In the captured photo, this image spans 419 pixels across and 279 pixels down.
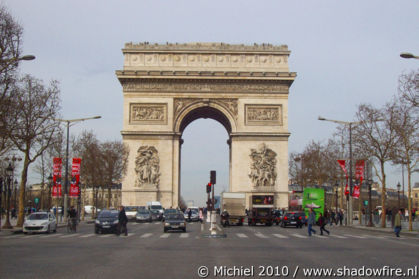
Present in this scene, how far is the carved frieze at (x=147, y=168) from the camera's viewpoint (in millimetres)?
62000

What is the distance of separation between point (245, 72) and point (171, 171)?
1266cm

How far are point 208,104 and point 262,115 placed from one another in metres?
5.71

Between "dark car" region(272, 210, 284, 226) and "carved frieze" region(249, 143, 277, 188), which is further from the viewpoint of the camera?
"carved frieze" region(249, 143, 277, 188)

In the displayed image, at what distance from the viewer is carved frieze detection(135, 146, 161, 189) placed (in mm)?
62000

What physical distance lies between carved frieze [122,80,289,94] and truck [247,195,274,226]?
15973mm

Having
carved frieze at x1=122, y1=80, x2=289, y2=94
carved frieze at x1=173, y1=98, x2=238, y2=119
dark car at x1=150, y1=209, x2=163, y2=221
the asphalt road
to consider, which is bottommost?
dark car at x1=150, y1=209, x2=163, y2=221

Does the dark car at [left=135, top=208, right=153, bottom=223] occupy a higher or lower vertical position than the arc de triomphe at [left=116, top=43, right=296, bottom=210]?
lower

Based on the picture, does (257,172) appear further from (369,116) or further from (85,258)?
(85,258)

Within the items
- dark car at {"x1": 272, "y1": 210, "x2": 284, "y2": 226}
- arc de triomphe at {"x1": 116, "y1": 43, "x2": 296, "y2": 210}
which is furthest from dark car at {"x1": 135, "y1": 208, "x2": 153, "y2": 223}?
dark car at {"x1": 272, "y1": 210, "x2": 284, "y2": 226}

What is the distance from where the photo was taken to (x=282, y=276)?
1417 centimetres

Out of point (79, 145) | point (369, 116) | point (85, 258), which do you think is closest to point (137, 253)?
point (85, 258)

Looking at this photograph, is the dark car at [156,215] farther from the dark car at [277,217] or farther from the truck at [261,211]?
the truck at [261,211]

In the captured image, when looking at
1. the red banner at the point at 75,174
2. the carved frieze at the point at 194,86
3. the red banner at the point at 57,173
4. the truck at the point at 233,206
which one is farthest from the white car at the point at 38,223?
the carved frieze at the point at 194,86

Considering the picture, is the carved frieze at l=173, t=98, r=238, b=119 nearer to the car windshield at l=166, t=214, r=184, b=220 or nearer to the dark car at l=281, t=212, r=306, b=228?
the dark car at l=281, t=212, r=306, b=228
